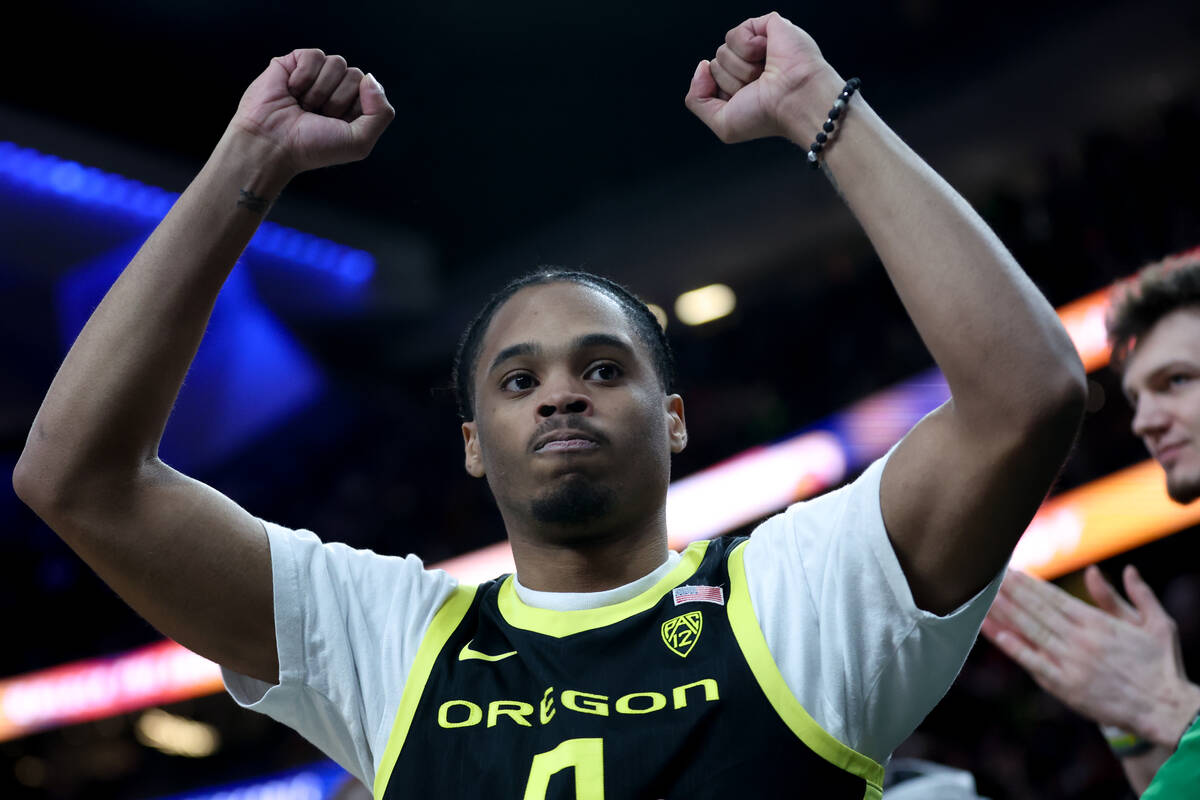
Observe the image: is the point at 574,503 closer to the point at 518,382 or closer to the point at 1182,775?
the point at 518,382

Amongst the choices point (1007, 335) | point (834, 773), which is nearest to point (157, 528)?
point (834, 773)

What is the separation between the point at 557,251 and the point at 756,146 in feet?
7.39

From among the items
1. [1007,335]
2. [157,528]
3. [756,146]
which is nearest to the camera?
[1007,335]

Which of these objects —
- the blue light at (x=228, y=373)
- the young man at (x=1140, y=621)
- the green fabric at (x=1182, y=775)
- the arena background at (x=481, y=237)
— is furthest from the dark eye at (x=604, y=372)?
the blue light at (x=228, y=373)

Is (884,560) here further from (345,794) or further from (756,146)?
(756,146)

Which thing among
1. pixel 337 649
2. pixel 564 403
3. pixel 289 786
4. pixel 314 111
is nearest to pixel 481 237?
pixel 289 786

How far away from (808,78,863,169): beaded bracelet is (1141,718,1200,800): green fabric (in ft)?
3.28

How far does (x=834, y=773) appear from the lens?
1434 mm

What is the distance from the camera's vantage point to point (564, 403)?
172 cm

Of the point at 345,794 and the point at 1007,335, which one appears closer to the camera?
the point at 1007,335

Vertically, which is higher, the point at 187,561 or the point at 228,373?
the point at 228,373

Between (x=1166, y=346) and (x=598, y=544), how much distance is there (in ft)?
4.96

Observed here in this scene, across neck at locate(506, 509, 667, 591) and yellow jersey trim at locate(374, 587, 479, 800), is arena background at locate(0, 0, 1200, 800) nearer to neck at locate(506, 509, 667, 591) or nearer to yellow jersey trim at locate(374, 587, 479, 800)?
neck at locate(506, 509, 667, 591)

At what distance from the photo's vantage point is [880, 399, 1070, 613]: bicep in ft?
4.49
